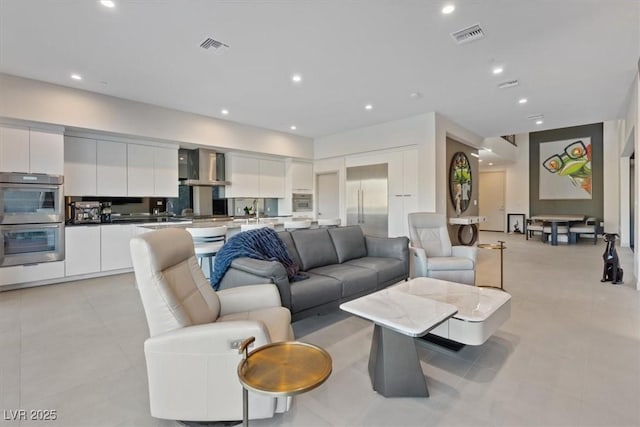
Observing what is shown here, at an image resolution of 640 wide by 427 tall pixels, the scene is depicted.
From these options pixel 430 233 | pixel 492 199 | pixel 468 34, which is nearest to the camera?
pixel 468 34

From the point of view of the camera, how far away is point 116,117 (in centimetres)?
471

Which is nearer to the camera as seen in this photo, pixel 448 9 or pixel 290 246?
pixel 448 9

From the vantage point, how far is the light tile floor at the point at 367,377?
1.67 metres

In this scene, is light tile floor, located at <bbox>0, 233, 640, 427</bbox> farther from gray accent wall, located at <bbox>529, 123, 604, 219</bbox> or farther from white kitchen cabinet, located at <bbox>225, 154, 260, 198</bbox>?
gray accent wall, located at <bbox>529, 123, 604, 219</bbox>

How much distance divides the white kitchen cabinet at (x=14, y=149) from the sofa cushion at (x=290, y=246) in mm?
3821

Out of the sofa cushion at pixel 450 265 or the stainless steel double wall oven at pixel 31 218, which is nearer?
the sofa cushion at pixel 450 265

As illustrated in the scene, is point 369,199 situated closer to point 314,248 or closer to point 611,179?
point 314,248

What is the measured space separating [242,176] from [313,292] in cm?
457

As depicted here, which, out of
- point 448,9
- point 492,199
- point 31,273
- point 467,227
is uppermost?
point 448,9

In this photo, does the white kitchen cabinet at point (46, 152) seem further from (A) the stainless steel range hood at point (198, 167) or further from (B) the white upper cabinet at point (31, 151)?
(A) the stainless steel range hood at point (198, 167)

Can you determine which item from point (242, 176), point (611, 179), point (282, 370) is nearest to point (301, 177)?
point (242, 176)

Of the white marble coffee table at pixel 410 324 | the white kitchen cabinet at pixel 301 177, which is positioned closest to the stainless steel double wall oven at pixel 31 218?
the white kitchen cabinet at pixel 301 177

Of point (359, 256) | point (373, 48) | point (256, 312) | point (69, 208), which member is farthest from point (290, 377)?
point (69, 208)

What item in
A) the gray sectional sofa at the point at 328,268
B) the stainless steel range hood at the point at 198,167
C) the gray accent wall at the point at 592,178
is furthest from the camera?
the gray accent wall at the point at 592,178
